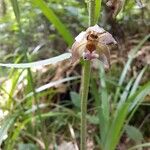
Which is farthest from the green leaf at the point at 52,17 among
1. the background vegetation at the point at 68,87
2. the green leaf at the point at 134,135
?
the green leaf at the point at 134,135

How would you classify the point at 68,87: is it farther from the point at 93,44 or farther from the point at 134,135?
the point at 93,44

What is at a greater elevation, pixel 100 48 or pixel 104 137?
pixel 100 48

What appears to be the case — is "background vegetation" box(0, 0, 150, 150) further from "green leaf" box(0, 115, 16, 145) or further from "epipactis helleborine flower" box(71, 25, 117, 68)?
"epipactis helleborine flower" box(71, 25, 117, 68)

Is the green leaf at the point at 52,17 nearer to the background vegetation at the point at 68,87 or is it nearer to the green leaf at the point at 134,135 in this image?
the background vegetation at the point at 68,87

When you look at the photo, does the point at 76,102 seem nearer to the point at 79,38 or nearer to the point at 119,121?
the point at 119,121

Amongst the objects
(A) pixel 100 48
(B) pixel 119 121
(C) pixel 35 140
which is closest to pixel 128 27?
(C) pixel 35 140
